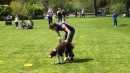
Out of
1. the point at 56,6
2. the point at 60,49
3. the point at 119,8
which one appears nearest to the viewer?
the point at 60,49

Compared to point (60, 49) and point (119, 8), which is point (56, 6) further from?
point (60, 49)

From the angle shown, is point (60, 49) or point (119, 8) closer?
point (60, 49)

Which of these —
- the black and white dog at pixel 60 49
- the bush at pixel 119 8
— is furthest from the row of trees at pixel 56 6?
the black and white dog at pixel 60 49

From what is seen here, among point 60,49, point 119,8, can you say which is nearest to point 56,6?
point 119,8

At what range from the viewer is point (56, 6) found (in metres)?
74.3

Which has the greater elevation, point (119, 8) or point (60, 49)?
point (60, 49)

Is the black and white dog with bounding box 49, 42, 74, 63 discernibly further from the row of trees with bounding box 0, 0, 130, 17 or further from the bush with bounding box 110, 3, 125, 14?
the bush with bounding box 110, 3, 125, 14

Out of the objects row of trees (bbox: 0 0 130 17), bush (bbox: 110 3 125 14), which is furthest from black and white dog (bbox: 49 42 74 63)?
bush (bbox: 110 3 125 14)

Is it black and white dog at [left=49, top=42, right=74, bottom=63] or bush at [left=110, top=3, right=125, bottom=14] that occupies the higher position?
black and white dog at [left=49, top=42, right=74, bottom=63]

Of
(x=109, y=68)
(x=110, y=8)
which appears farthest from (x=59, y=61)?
(x=110, y=8)

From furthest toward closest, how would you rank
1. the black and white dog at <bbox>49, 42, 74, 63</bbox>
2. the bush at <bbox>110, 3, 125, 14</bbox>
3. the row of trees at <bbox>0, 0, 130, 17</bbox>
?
the bush at <bbox>110, 3, 125, 14</bbox> → the row of trees at <bbox>0, 0, 130, 17</bbox> → the black and white dog at <bbox>49, 42, 74, 63</bbox>

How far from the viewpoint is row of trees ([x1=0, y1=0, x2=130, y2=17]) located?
58094mm

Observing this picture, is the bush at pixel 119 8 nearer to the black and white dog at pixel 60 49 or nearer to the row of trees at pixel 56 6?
the row of trees at pixel 56 6

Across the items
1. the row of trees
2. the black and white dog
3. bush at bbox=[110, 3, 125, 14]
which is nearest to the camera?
the black and white dog
